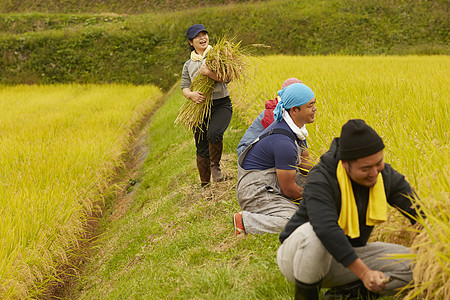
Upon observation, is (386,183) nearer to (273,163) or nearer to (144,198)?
(273,163)

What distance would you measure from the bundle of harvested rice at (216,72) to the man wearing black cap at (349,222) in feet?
6.80

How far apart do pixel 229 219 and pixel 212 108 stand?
3.71 ft

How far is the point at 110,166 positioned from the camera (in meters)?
5.83

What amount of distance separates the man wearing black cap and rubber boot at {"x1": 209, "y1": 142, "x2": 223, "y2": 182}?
2.00m

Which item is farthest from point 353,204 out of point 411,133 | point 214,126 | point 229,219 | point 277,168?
point 214,126

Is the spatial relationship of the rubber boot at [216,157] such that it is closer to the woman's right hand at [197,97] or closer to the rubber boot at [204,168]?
the rubber boot at [204,168]

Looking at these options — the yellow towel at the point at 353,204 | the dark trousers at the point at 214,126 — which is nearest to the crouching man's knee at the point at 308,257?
the yellow towel at the point at 353,204

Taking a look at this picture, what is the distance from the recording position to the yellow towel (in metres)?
1.75

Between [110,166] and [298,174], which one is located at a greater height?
[298,174]

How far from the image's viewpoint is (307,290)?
1783 millimetres

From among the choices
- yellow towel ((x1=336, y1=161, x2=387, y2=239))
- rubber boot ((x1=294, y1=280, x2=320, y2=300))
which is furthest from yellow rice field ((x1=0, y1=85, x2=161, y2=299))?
yellow towel ((x1=336, y1=161, x2=387, y2=239))

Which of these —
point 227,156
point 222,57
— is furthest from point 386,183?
point 227,156

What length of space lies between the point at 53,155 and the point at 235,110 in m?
2.61

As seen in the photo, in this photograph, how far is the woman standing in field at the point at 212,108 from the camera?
3.82 metres
